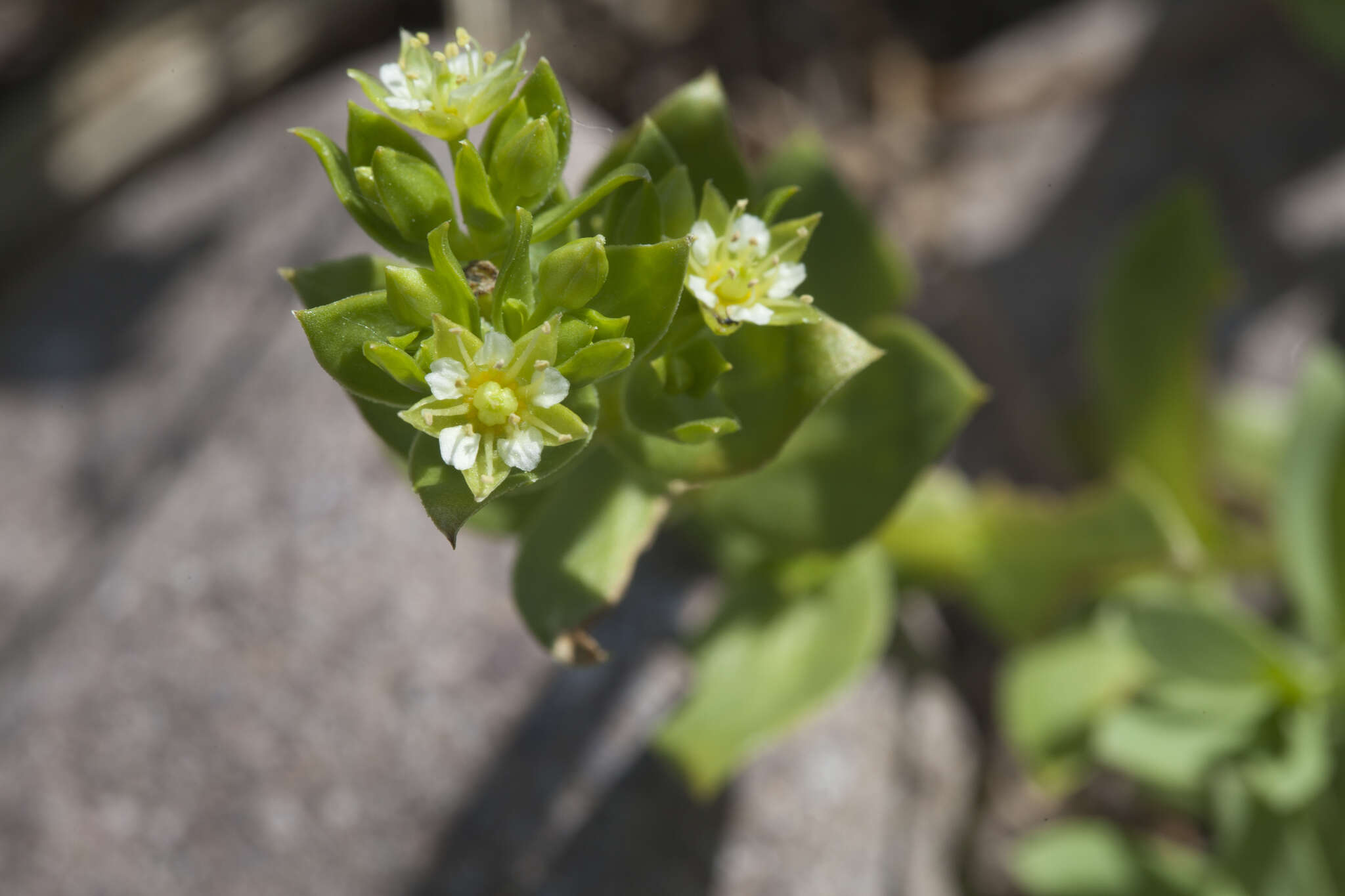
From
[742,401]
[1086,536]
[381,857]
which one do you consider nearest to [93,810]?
[381,857]

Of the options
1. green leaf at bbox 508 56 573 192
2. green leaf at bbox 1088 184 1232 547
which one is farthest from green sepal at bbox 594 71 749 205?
green leaf at bbox 1088 184 1232 547

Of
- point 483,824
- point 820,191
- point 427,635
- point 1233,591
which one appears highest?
point 820,191

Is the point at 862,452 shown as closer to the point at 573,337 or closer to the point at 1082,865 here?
the point at 573,337

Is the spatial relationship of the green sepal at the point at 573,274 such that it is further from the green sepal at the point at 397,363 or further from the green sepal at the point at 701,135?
the green sepal at the point at 701,135

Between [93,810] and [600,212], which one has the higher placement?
[600,212]

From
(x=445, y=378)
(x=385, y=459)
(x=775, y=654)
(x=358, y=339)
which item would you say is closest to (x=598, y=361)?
(x=445, y=378)

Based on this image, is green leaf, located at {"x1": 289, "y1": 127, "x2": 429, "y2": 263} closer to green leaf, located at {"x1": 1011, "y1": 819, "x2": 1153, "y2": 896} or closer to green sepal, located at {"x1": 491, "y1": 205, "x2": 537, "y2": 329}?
green sepal, located at {"x1": 491, "y1": 205, "x2": 537, "y2": 329}

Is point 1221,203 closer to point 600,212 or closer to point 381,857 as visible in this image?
point 600,212
